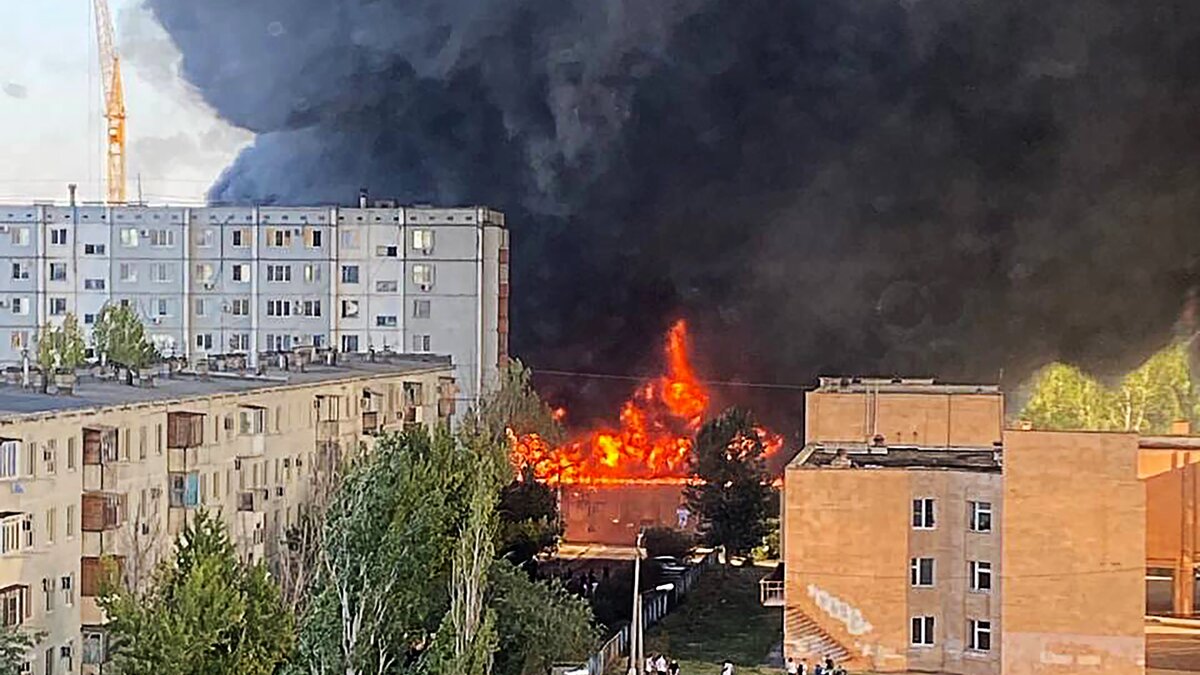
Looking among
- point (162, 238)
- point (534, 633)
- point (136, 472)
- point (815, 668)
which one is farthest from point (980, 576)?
point (162, 238)

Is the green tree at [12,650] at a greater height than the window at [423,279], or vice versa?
the window at [423,279]

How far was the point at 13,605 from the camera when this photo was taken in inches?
629

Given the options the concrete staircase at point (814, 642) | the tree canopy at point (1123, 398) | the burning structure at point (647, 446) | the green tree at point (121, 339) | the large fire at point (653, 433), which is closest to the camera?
the concrete staircase at point (814, 642)

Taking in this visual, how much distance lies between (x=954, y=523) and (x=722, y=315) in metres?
20.0

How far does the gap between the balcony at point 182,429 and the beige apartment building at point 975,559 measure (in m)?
7.10

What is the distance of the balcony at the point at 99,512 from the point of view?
17.6 metres

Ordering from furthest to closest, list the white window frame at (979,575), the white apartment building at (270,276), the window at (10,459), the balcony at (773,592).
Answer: the white apartment building at (270,276) → the balcony at (773,592) → the white window frame at (979,575) → the window at (10,459)

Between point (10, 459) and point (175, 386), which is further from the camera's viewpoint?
point (175, 386)

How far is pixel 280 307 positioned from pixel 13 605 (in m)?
20.5

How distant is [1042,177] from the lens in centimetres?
4112

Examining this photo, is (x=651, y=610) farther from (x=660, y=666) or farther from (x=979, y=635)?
(x=979, y=635)

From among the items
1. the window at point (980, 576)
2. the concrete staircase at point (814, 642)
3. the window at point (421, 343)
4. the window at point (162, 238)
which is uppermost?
the window at point (162, 238)

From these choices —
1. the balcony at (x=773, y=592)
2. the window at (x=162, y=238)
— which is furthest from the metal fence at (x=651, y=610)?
the window at (x=162, y=238)

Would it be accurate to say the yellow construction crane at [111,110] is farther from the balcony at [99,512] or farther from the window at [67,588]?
the window at [67,588]
